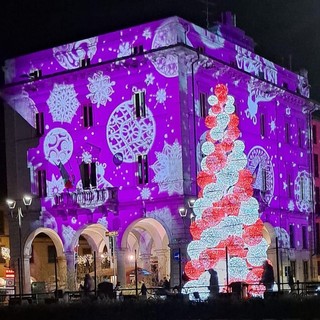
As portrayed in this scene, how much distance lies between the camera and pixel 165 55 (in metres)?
48.8

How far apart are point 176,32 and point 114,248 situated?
537 inches

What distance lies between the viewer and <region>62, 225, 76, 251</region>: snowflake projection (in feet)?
172

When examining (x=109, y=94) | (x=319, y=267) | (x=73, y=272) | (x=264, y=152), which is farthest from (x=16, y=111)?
(x=319, y=267)

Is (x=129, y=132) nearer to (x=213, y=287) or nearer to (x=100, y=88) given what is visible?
(x=100, y=88)

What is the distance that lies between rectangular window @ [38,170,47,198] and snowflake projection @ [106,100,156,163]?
18.7 ft

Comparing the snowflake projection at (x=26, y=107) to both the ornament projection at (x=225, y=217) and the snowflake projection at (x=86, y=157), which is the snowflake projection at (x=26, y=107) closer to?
the snowflake projection at (x=86, y=157)

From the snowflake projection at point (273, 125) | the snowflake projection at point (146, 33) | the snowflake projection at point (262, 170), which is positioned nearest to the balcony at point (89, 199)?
the snowflake projection at point (146, 33)

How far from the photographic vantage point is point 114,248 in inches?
1984

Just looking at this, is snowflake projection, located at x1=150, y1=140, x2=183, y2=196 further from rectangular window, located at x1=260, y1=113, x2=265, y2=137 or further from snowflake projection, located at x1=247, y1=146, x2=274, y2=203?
rectangular window, located at x1=260, y1=113, x2=265, y2=137

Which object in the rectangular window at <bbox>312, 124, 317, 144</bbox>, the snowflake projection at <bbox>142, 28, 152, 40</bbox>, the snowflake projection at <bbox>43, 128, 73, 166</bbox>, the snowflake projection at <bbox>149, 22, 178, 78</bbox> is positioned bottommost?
the snowflake projection at <bbox>43, 128, 73, 166</bbox>

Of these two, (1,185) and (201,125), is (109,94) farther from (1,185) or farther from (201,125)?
(1,185)

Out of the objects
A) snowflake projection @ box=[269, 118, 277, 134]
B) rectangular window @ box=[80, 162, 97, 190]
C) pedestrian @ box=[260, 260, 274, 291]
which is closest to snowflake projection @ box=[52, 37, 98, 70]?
rectangular window @ box=[80, 162, 97, 190]

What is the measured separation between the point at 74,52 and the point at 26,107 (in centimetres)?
533

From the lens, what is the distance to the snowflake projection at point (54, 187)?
5315 cm
